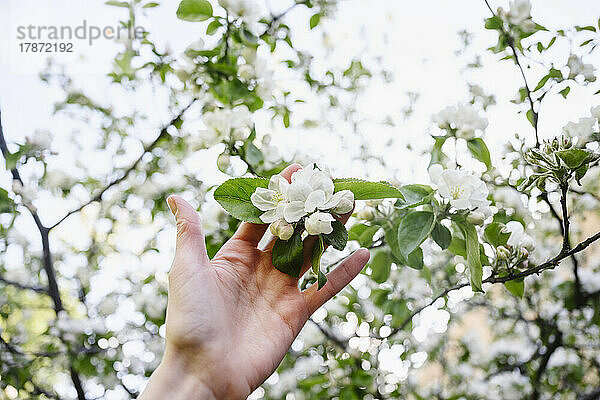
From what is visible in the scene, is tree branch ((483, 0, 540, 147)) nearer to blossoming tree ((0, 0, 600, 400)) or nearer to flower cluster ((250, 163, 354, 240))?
blossoming tree ((0, 0, 600, 400))

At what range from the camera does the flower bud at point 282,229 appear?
36.6 inches

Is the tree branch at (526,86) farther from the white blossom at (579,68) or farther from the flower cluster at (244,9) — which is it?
the flower cluster at (244,9)

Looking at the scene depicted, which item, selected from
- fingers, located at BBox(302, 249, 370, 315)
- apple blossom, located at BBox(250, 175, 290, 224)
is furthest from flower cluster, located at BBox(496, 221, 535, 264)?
apple blossom, located at BBox(250, 175, 290, 224)

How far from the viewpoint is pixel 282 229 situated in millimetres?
929

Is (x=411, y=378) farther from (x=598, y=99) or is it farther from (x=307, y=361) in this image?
(x=598, y=99)

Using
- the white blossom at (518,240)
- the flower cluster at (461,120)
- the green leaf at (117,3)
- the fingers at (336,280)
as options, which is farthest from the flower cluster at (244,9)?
the white blossom at (518,240)

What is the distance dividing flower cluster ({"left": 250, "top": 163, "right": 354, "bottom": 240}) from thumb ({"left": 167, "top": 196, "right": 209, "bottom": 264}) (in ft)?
0.51

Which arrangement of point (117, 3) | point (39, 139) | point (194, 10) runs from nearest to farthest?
point (194, 10) → point (117, 3) → point (39, 139)

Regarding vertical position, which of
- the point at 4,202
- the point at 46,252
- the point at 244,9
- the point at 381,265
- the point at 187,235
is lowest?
the point at 46,252

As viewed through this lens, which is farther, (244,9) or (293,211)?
(244,9)

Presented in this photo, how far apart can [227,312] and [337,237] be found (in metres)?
0.27

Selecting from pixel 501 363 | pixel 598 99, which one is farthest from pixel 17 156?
pixel 501 363

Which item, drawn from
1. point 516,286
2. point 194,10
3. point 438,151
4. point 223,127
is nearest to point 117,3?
point 194,10

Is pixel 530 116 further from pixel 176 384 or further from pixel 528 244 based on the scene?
pixel 176 384
